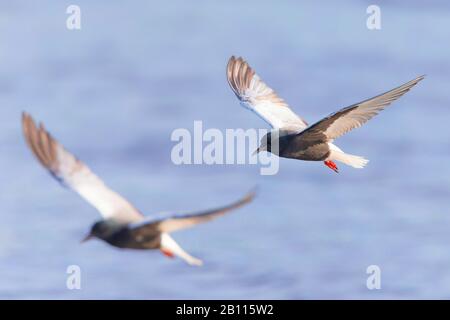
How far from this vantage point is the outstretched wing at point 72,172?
42.0 ft

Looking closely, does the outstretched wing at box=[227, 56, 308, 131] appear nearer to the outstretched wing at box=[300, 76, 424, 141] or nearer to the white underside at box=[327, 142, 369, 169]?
the white underside at box=[327, 142, 369, 169]

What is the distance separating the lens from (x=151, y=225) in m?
12.0

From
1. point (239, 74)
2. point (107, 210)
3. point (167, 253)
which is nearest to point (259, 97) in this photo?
point (239, 74)

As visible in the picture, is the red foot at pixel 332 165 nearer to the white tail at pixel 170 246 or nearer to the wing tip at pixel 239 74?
the wing tip at pixel 239 74

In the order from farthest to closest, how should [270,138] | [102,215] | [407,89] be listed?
1. [270,138]
2. [407,89]
3. [102,215]

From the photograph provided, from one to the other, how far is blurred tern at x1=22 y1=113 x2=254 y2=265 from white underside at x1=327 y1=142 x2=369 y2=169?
390cm

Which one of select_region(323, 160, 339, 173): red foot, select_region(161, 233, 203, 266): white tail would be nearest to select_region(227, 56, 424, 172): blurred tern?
select_region(323, 160, 339, 173): red foot

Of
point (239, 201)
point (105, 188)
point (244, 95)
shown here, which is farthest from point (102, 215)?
point (244, 95)

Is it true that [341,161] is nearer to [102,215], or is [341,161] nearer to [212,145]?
[212,145]

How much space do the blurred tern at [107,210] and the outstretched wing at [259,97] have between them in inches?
158

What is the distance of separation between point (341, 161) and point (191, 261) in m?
4.85

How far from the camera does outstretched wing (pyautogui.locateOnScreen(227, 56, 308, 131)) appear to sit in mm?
16812

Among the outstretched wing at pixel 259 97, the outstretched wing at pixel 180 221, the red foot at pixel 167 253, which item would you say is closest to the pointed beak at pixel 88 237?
the outstretched wing at pixel 180 221

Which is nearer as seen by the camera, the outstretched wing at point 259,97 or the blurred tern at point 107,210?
the blurred tern at point 107,210
